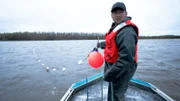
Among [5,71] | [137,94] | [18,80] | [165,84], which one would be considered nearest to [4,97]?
[18,80]

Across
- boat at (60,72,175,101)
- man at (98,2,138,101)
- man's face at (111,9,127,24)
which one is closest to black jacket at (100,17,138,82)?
man at (98,2,138,101)

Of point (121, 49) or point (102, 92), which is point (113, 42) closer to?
A: point (121, 49)

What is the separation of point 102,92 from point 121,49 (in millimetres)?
2083

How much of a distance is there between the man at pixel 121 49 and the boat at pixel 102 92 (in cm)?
142

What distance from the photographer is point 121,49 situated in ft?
6.65

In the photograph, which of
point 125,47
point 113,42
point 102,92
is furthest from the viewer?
point 102,92

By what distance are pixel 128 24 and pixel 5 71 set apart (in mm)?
10421

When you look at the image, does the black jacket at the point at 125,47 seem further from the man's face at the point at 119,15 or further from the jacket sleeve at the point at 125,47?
the man's face at the point at 119,15

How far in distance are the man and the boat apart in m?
1.42

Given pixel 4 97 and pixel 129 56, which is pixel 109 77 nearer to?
pixel 129 56

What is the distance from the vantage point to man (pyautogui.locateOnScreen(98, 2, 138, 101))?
6.51 feet

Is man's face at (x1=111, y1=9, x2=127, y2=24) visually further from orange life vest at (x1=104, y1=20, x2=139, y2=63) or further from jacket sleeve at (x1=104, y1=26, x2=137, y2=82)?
jacket sleeve at (x1=104, y1=26, x2=137, y2=82)

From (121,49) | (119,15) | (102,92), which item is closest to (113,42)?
(121,49)

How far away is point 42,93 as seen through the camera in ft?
21.9
